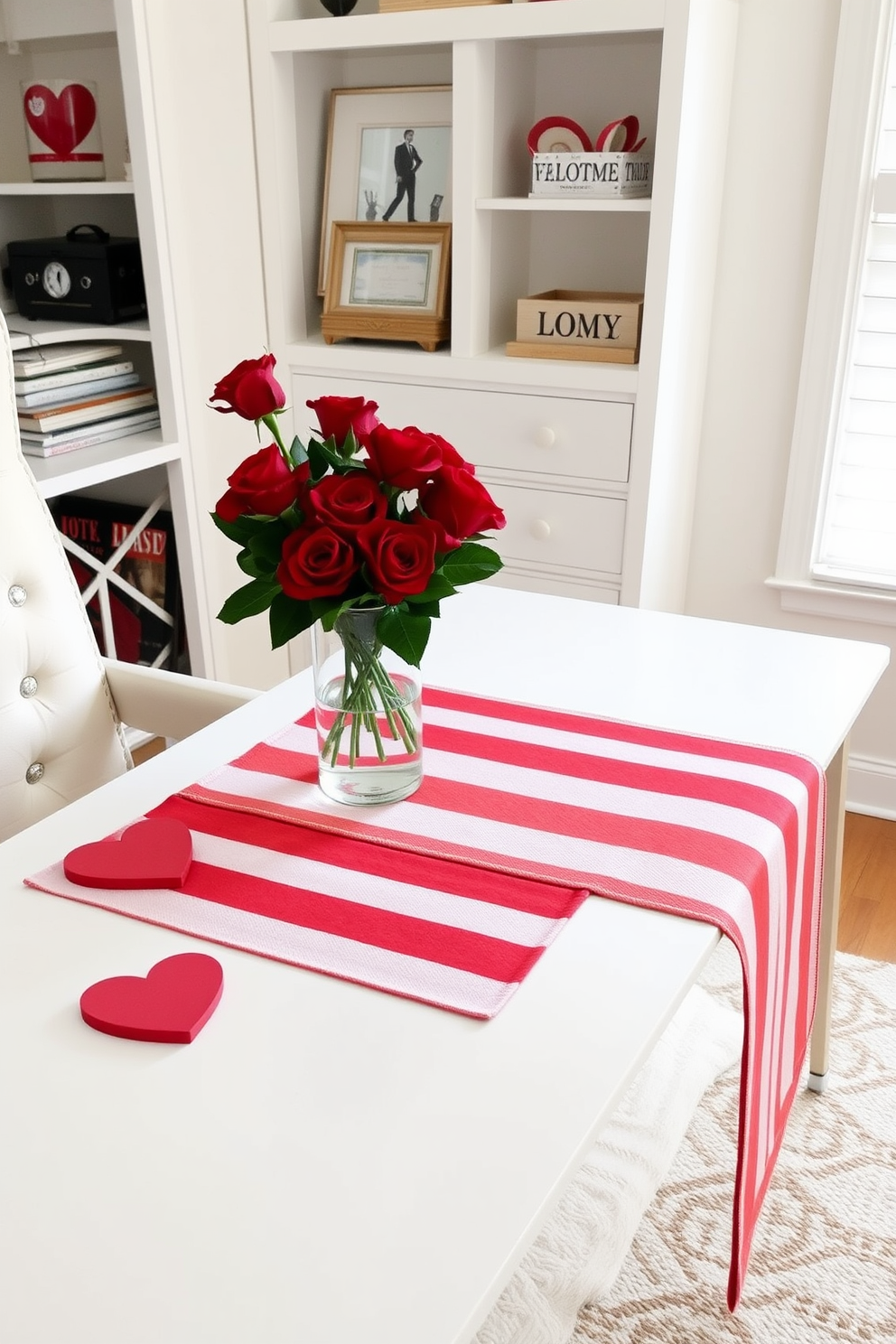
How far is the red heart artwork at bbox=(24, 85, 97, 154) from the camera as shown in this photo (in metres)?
2.30

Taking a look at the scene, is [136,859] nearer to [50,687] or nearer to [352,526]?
[352,526]

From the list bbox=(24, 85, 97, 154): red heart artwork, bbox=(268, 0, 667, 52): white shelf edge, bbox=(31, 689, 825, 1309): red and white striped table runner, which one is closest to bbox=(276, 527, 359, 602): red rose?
bbox=(31, 689, 825, 1309): red and white striped table runner

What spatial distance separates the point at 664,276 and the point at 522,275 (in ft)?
1.61

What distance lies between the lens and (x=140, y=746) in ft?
9.04

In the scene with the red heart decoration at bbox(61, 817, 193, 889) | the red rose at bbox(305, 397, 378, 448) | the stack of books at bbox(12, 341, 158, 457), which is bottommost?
the red heart decoration at bbox(61, 817, 193, 889)

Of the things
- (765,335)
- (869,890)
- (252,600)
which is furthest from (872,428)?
(252,600)

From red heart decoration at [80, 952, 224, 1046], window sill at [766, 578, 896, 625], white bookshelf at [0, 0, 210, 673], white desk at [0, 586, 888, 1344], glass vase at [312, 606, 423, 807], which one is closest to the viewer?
white desk at [0, 586, 888, 1344]

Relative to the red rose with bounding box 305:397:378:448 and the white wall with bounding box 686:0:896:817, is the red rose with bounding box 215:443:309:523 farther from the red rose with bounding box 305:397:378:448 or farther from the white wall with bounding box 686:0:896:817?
Answer: the white wall with bounding box 686:0:896:817

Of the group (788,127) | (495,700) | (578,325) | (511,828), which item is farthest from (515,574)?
(511,828)

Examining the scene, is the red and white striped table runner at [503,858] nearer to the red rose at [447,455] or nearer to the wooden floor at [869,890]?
the red rose at [447,455]

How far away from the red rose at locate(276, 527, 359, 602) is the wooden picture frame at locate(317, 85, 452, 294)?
165cm

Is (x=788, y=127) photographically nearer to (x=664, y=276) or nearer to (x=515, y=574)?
(x=664, y=276)

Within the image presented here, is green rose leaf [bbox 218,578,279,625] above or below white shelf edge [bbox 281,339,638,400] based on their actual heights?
Result: below

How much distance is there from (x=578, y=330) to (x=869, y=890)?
124 cm
